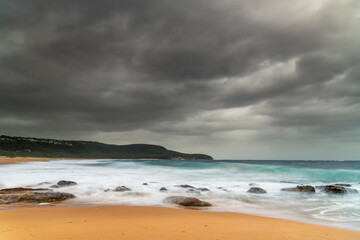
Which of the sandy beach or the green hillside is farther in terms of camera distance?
the green hillside

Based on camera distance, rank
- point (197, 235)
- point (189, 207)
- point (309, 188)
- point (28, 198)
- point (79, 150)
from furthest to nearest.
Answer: point (79, 150)
point (309, 188)
point (28, 198)
point (189, 207)
point (197, 235)

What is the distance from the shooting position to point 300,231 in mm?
4246

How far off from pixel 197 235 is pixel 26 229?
9.95ft

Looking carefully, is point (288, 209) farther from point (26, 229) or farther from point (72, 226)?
point (26, 229)

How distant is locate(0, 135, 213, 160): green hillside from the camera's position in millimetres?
76812

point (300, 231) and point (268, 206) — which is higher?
point (300, 231)

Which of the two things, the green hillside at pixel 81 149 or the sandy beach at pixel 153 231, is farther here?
the green hillside at pixel 81 149

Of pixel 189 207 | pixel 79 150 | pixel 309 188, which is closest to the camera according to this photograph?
pixel 189 207

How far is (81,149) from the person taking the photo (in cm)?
10481

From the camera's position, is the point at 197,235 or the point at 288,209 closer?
the point at 197,235

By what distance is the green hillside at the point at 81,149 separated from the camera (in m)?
76.8

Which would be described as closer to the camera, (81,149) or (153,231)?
(153,231)

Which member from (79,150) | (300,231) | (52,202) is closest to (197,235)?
(300,231)

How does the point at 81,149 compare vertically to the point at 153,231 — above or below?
below
